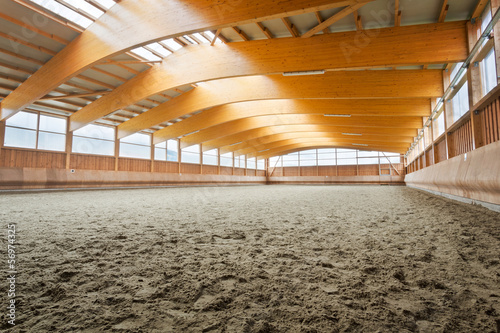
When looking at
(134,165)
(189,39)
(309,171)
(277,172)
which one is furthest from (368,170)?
(189,39)

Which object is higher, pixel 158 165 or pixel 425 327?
pixel 158 165

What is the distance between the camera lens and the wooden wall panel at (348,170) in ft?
105

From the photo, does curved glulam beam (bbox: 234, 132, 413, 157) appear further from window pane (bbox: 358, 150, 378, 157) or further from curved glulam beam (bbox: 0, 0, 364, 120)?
curved glulam beam (bbox: 0, 0, 364, 120)

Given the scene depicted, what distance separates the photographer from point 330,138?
27.4m

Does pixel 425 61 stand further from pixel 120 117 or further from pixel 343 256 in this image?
pixel 120 117

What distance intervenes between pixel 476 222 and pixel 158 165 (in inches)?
850

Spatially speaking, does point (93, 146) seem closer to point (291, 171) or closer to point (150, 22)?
point (150, 22)

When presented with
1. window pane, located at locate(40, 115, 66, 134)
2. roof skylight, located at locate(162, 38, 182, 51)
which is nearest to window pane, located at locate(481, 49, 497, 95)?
roof skylight, located at locate(162, 38, 182, 51)

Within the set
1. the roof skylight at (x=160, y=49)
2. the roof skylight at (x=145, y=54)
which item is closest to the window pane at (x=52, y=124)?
the roof skylight at (x=145, y=54)

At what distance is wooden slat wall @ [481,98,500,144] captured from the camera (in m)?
5.45

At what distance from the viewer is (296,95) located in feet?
39.2

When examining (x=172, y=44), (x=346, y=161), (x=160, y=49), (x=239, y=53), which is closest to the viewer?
(x=239, y=53)

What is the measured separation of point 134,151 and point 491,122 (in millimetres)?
20380

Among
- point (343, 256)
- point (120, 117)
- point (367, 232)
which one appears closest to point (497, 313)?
point (343, 256)
